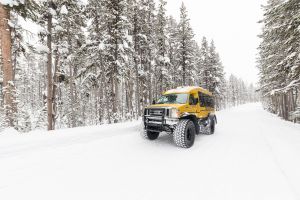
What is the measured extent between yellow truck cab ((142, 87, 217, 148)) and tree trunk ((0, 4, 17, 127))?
7206 mm

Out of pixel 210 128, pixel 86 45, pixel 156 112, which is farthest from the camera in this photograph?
pixel 86 45

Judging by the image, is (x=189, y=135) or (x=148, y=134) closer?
(x=189, y=135)

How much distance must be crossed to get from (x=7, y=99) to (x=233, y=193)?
11.4 metres

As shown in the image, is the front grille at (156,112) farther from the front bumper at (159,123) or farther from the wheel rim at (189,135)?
the wheel rim at (189,135)

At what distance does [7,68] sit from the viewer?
1100 cm

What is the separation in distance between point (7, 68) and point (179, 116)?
9.72 meters

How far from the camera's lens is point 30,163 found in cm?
591

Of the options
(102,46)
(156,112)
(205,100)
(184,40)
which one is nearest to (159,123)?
(156,112)

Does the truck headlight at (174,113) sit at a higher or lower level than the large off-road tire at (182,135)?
higher

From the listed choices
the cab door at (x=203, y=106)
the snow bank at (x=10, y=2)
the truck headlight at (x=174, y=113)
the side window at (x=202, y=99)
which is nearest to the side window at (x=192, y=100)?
the cab door at (x=203, y=106)

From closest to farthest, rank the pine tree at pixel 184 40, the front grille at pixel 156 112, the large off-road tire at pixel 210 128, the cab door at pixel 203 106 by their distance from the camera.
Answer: the front grille at pixel 156 112
the cab door at pixel 203 106
the large off-road tire at pixel 210 128
the pine tree at pixel 184 40

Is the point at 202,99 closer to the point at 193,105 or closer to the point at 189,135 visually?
A: the point at 193,105

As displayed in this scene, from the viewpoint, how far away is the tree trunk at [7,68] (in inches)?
413

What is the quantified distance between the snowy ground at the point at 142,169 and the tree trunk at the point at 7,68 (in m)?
2.23
